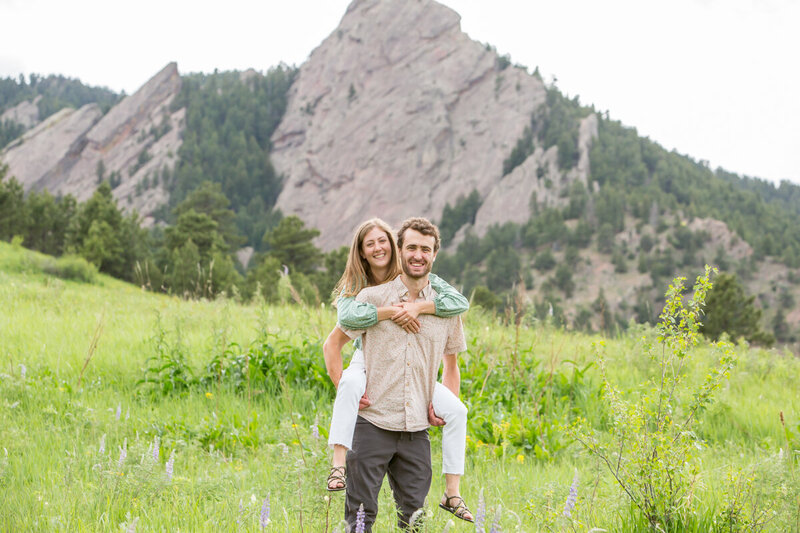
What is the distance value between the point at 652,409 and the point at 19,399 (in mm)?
5680

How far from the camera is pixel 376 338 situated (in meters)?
3.22

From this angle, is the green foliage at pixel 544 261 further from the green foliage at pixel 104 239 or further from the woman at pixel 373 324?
the woman at pixel 373 324

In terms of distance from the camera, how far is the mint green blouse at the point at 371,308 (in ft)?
10.2

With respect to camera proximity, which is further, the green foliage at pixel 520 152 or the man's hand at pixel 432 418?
the green foliage at pixel 520 152

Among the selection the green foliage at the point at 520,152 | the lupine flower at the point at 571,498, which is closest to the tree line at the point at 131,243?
the lupine flower at the point at 571,498

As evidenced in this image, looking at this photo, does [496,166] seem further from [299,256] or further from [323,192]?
[299,256]

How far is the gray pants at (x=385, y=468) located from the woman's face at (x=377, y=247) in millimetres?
896

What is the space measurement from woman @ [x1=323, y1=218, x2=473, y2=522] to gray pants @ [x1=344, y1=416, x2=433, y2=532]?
0.37 feet

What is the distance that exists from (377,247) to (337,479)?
1270mm

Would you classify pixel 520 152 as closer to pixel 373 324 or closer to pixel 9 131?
pixel 373 324

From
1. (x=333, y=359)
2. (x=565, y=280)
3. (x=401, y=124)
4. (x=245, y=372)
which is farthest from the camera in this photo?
(x=401, y=124)

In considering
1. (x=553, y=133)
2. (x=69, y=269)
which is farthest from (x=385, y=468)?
(x=553, y=133)

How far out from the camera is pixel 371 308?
10.3 feet

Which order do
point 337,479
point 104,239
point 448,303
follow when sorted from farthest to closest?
point 104,239 → point 448,303 → point 337,479
